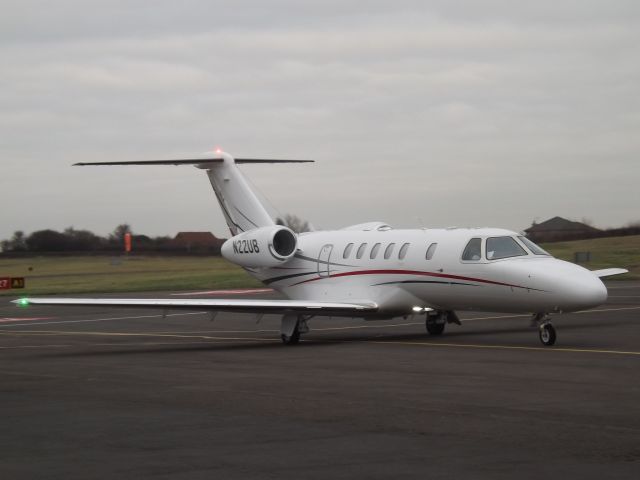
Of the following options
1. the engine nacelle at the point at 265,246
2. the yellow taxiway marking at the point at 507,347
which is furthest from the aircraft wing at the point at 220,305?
the engine nacelle at the point at 265,246

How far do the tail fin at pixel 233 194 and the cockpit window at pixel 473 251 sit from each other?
278 inches

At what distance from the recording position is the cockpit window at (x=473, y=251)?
72.4 ft

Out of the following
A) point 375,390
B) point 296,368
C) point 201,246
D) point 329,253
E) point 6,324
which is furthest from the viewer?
point 201,246

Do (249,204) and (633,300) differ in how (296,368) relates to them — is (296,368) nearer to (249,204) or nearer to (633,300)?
(249,204)

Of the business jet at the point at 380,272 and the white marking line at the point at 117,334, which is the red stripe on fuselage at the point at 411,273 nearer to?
the business jet at the point at 380,272

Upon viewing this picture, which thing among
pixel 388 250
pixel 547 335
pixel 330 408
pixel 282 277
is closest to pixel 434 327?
pixel 388 250

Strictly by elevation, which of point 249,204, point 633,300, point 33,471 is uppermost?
point 249,204

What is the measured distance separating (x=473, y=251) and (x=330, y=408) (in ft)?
33.7

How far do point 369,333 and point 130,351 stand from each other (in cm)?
631

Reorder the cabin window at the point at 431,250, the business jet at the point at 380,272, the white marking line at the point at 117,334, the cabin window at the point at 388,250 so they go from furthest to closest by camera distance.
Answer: the white marking line at the point at 117,334
the cabin window at the point at 388,250
the cabin window at the point at 431,250
the business jet at the point at 380,272

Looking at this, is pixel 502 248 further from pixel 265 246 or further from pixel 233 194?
pixel 233 194

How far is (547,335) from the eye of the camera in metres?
20.3

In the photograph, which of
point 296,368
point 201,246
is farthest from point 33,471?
point 201,246

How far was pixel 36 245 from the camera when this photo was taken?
74125 millimetres
